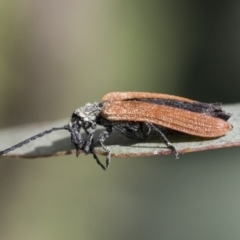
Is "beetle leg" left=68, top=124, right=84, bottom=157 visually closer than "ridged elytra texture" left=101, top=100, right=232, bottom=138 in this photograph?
No

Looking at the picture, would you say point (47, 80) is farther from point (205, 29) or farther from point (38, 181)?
point (205, 29)

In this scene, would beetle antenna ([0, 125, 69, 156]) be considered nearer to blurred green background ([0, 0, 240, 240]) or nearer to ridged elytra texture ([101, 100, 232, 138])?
ridged elytra texture ([101, 100, 232, 138])

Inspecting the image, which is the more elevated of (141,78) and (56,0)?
(56,0)

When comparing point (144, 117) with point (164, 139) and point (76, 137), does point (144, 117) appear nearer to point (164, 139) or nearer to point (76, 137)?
point (164, 139)

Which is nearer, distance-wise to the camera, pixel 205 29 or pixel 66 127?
pixel 66 127

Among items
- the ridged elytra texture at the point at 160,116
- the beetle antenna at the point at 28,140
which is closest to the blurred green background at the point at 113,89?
the ridged elytra texture at the point at 160,116

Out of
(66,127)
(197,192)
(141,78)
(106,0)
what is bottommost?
(197,192)

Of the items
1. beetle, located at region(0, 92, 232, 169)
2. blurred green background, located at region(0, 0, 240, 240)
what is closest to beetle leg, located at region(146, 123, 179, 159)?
beetle, located at region(0, 92, 232, 169)

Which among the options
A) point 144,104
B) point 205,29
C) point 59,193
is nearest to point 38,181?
point 59,193
